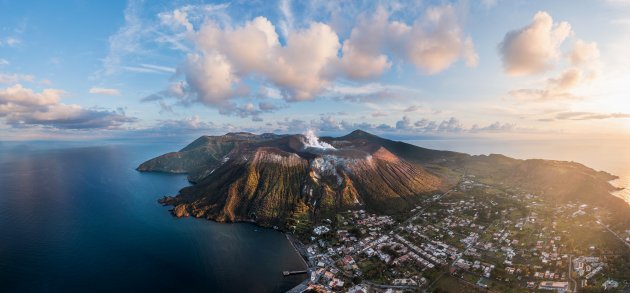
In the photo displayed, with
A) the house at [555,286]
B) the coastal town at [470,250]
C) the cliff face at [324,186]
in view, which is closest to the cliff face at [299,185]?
the cliff face at [324,186]

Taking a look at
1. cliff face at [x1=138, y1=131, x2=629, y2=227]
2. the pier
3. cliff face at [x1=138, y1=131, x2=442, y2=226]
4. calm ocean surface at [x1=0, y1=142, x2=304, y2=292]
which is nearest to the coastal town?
the pier

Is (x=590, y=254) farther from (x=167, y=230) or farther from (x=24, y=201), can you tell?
(x=24, y=201)

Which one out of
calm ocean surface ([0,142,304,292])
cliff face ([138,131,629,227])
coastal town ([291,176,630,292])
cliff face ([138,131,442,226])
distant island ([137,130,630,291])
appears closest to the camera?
coastal town ([291,176,630,292])

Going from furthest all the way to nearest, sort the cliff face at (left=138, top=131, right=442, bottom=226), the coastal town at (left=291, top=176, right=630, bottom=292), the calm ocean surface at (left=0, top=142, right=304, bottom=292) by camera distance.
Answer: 1. the cliff face at (left=138, top=131, right=442, bottom=226)
2. the calm ocean surface at (left=0, top=142, right=304, bottom=292)
3. the coastal town at (left=291, top=176, right=630, bottom=292)

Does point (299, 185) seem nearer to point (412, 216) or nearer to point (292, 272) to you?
point (412, 216)

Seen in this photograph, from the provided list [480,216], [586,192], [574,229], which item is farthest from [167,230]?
[586,192]

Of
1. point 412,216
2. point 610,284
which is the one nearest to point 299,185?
point 412,216

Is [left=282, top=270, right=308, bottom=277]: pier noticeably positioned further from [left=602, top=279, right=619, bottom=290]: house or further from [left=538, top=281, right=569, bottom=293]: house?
[left=602, top=279, right=619, bottom=290]: house
